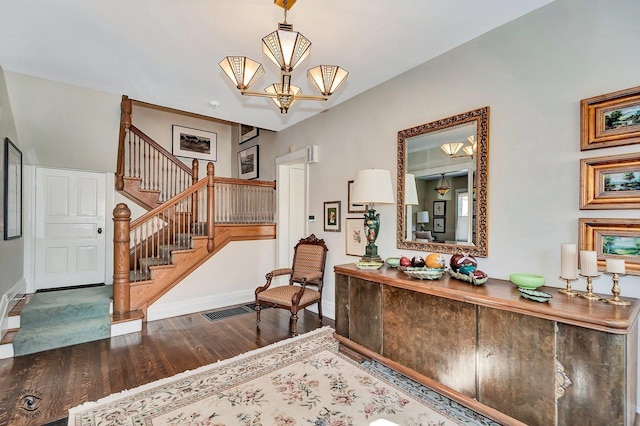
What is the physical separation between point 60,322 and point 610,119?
5349 mm

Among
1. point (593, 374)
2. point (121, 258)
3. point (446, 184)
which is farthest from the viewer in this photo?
point (121, 258)

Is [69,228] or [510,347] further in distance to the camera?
[69,228]

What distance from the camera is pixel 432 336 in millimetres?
2156

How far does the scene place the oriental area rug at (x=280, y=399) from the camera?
1.95 m

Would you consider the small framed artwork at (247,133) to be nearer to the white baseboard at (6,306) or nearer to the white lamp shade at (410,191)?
the white lamp shade at (410,191)

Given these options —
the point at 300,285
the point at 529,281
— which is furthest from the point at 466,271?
the point at 300,285

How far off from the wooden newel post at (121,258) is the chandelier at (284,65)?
248 centimetres

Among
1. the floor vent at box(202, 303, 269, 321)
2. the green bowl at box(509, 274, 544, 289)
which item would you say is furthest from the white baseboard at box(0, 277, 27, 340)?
the green bowl at box(509, 274, 544, 289)

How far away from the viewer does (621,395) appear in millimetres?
1417

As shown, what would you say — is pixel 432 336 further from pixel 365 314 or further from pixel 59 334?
pixel 59 334

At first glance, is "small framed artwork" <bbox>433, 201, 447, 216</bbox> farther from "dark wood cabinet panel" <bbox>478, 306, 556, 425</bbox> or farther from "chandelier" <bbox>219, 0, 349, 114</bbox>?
"chandelier" <bbox>219, 0, 349, 114</bbox>

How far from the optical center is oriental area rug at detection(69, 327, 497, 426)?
6.39 feet

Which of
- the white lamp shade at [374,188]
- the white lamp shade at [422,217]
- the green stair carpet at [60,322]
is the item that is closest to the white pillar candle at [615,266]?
the white lamp shade at [422,217]

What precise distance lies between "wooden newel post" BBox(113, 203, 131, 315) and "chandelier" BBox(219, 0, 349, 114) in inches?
97.6
